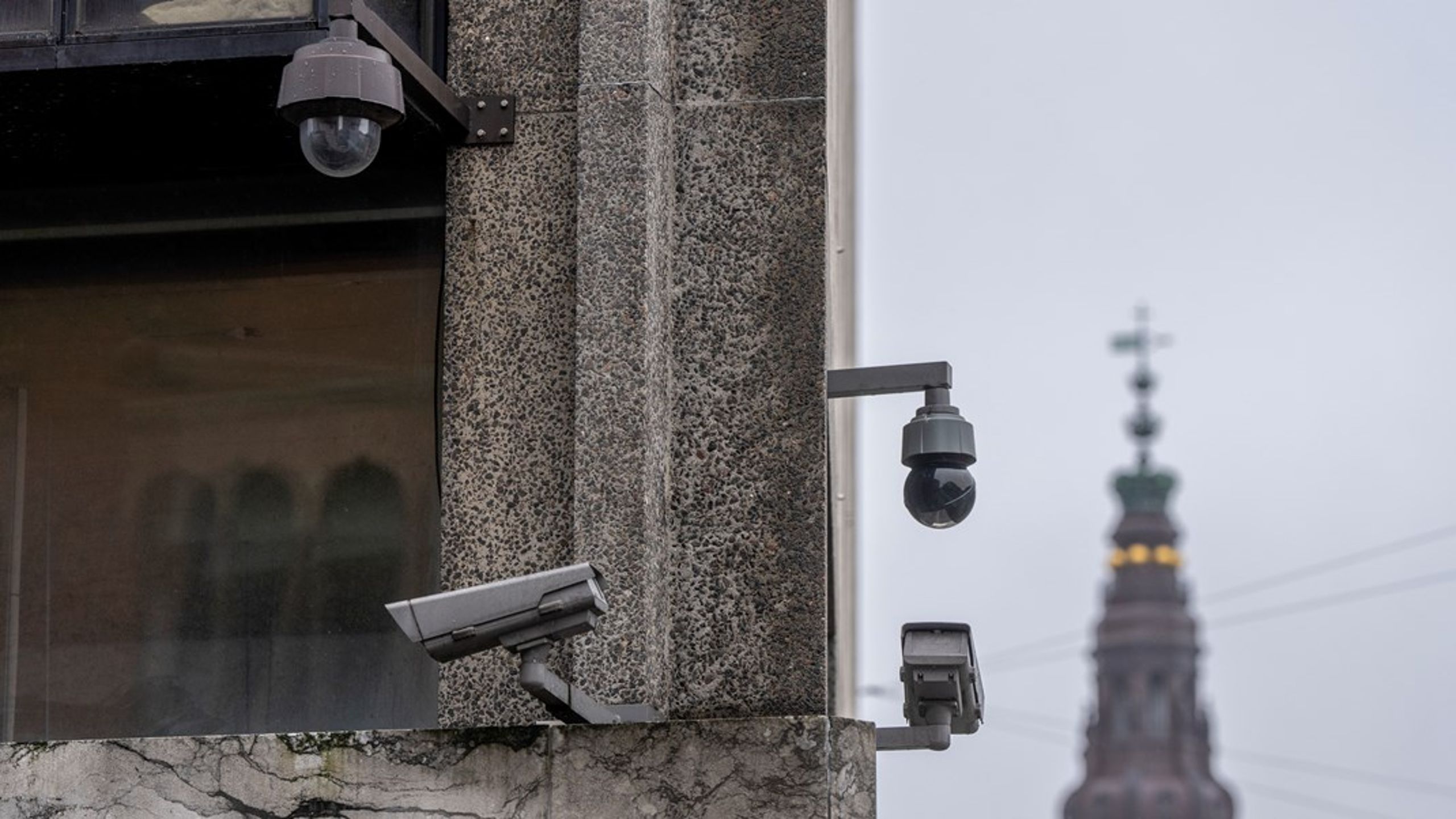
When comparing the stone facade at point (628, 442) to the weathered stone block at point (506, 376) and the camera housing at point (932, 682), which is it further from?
the camera housing at point (932, 682)

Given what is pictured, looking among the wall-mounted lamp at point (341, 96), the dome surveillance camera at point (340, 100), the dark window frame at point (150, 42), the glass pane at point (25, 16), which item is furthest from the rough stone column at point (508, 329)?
the glass pane at point (25, 16)

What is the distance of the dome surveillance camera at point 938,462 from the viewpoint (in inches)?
332

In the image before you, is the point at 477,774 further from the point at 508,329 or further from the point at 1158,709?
the point at 1158,709

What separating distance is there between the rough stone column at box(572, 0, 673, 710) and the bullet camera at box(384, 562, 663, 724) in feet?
1.80

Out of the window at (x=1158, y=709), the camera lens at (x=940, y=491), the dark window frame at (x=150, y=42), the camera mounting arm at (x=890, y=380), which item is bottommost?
the window at (x=1158, y=709)

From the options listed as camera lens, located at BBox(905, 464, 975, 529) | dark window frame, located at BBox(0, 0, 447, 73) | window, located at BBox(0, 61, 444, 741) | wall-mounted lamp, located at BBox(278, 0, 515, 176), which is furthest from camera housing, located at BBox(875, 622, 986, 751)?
dark window frame, located at BBox(0, 0, 447, 73)

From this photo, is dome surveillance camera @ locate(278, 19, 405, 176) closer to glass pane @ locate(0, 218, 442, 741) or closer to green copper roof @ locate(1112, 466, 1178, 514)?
glass pane @ locate(0, 218, 442, 741)

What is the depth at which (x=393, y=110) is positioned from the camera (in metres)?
6.87

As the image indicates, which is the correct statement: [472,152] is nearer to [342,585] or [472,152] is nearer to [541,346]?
[541,346]

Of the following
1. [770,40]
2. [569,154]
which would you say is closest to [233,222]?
[569,154]

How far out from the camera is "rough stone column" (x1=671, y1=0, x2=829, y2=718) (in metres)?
7.44

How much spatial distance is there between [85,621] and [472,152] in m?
1.93

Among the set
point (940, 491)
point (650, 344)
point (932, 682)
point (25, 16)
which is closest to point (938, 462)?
point (940, 491)

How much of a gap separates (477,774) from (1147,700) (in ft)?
470
